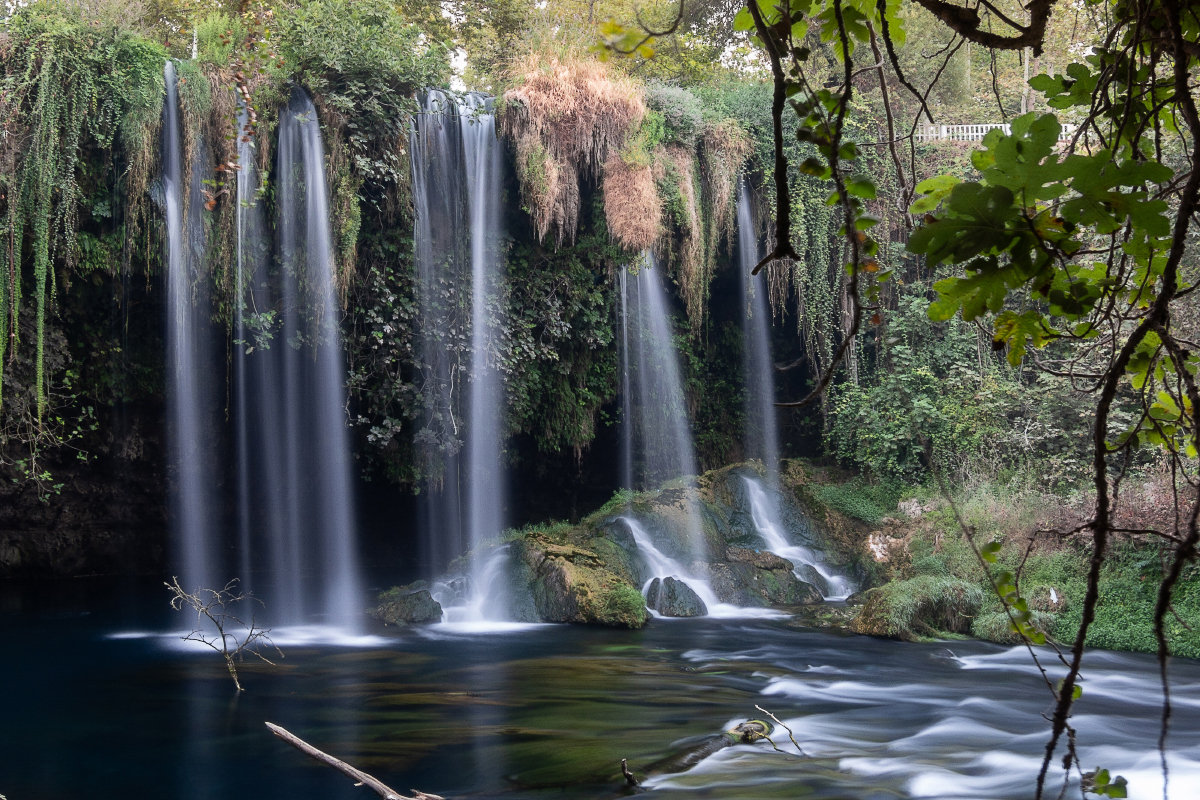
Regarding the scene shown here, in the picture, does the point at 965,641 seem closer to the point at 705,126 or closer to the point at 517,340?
the point at 517,340

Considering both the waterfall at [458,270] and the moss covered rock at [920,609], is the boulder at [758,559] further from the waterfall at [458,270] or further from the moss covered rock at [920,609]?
the waterfall at [458,270]

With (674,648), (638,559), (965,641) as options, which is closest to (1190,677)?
(965,641)

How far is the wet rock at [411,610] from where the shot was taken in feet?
Result: 32.4

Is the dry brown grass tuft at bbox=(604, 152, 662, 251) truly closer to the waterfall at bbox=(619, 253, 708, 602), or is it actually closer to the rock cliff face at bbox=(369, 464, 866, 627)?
the waterfall at bbox=(619, 253, 708, 602)

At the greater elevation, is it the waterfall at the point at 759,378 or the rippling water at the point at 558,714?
the waterfall at the point at 759,378

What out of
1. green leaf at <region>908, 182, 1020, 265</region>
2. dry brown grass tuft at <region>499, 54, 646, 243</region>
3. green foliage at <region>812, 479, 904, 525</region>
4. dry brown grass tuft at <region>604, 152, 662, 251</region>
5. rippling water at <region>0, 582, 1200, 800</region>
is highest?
dry brown grass tuft at <region>499, 54, 646, 243</region>

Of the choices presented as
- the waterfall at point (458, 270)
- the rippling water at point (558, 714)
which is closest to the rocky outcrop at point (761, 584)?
the rippling water at point (558, 714)

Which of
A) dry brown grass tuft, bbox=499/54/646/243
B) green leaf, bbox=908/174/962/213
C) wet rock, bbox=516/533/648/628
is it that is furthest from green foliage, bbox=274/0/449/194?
green leaf, bbox=908/174/962/213

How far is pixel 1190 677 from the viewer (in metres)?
7.28

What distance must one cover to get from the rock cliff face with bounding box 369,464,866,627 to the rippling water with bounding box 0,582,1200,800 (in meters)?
0.56

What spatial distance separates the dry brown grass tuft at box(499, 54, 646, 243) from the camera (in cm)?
1127

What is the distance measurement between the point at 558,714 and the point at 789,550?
6.57m

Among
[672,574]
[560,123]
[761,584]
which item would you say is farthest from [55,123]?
[761,584]

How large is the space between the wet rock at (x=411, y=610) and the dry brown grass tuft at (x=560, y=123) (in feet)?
15.0
